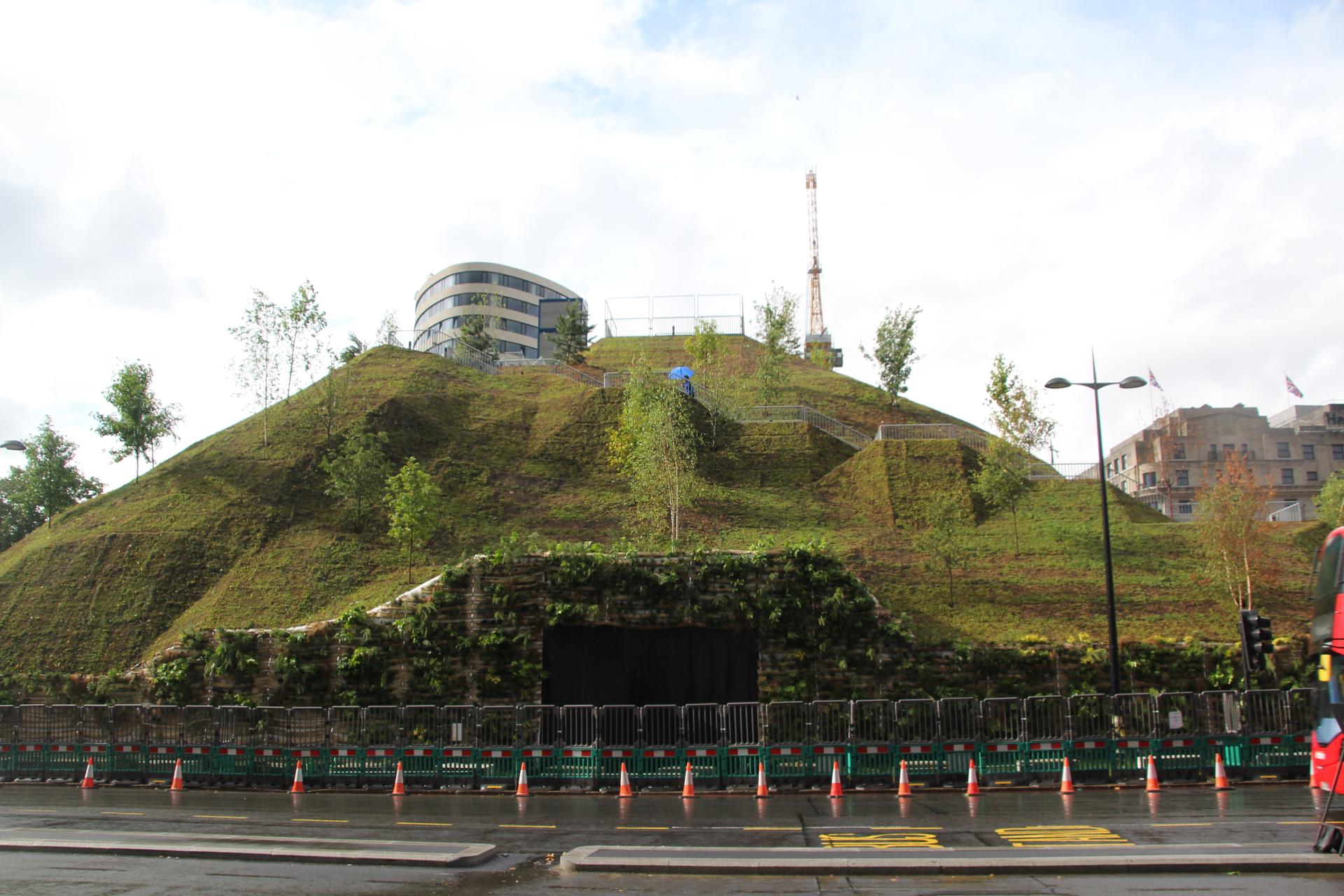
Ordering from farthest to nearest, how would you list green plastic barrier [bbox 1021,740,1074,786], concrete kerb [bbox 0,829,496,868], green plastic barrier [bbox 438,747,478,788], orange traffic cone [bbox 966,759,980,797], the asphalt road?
green plastic barrier [bbox 438,747,478,788] < green plastic barrier [bbox 1021,740,1074,786] < orange traffic cone [bbox 966,759,980,797] < concrete kerb [bbox 0,829,496,868] < the asphalt road

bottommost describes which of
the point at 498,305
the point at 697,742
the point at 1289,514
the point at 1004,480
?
the point at 697,742

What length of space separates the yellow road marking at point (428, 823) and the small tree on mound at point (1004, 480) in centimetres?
2476

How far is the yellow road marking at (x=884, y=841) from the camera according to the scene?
445 inches

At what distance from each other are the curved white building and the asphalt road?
8285 centimetres

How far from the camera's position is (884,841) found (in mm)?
11766

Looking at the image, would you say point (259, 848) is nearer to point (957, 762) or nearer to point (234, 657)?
point (957, 762)

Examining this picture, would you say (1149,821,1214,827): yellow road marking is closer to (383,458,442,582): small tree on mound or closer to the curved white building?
(383,458,442,582): small tree on mound

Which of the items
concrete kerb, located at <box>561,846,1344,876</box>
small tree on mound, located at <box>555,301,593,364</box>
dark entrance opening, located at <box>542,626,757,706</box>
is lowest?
concrete kerb, located at <box>561,846,1344,876</box>

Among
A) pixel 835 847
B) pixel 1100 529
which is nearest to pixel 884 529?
pixel 1100 529

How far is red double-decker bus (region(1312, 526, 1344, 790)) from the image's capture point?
13.0 meters

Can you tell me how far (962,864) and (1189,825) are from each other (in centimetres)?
510

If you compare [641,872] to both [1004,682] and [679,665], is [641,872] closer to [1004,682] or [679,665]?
[679,665]

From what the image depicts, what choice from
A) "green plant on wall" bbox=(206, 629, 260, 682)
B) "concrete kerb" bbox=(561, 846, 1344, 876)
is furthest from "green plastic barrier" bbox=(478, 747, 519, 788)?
"concrete kerb" bbox=(561, 846, 1344, 876)

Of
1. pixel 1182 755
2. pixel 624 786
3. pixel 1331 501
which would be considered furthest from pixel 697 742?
pixel 1331 501
